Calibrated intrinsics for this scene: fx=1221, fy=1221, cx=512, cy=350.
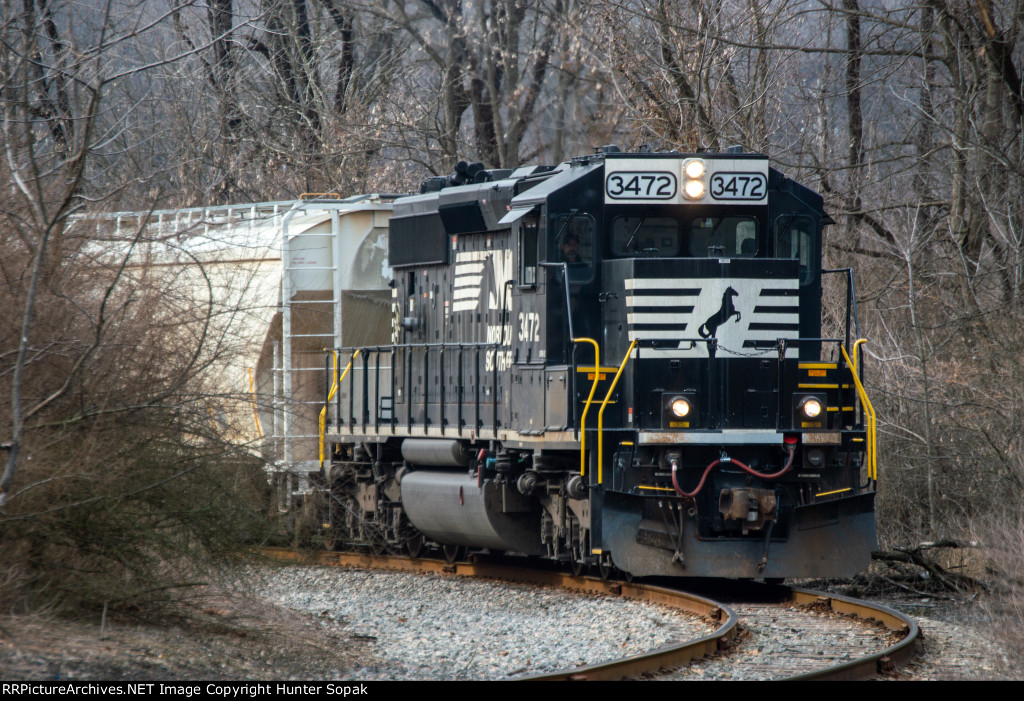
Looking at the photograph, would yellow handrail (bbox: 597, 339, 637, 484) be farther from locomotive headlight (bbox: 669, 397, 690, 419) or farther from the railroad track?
the railroad track

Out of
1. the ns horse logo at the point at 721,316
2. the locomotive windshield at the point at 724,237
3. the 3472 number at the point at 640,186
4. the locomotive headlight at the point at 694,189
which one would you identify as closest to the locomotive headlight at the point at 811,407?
the ns horse logo at the point at 721,316

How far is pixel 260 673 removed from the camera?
6883mm

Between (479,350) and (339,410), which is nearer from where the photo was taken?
(479,350)

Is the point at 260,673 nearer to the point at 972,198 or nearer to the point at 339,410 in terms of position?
the point at 339,410

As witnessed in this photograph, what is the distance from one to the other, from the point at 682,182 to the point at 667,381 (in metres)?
1.67

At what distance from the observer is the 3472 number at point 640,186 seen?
10.2m

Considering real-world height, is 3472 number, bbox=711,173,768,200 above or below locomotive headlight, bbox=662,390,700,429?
above

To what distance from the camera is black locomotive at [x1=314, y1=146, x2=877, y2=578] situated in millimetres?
9789

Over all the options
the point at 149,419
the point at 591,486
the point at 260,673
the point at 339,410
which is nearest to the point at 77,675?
the point at 260,673

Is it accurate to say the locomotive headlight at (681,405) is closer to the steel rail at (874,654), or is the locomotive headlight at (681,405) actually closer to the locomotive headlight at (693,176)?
the locomotive headlight at (693,176)

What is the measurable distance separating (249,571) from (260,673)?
2.09 meters

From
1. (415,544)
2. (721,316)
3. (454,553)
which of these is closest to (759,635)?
(721,316)

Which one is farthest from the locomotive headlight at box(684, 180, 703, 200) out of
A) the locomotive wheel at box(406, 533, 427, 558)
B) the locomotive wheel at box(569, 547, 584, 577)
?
the locomotive wheel at box(406, 533, 427, 558)

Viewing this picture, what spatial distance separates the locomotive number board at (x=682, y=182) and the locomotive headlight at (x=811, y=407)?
1.71m
